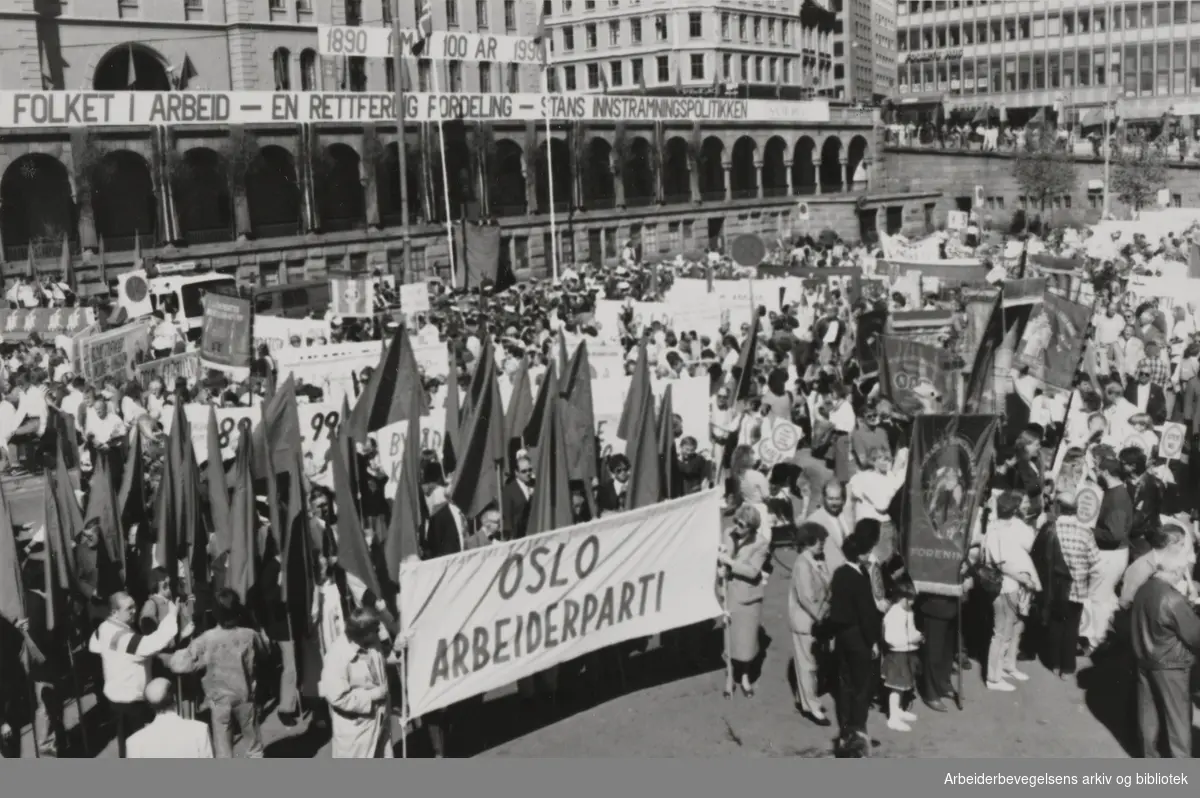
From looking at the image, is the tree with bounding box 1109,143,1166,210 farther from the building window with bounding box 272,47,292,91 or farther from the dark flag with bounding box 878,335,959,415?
the dark flag with bounding box 878,335,959,415

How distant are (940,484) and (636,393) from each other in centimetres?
391

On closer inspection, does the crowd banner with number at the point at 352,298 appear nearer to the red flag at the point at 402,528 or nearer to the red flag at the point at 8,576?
the red flag at the point at 402,528

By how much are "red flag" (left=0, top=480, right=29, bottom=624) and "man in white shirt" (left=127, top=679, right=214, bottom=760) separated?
211 cm

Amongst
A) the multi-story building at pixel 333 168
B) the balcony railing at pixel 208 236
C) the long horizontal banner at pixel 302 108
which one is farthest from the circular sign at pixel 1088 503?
the balcony railing at pixel 208 236

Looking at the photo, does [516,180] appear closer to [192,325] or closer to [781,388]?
[192,325]

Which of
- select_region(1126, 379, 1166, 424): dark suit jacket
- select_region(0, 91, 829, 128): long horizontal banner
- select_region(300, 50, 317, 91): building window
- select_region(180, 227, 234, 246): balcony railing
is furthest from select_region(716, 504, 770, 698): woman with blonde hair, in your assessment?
select_region(300, 50, 317, 91): building window

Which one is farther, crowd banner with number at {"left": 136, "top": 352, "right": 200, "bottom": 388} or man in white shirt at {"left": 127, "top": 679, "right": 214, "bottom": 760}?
crowd banner with number at {"left": 136, "top": 352, "right": 200, "bottom": 388}

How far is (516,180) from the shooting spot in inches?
2363

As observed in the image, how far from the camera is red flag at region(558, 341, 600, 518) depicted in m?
12.3

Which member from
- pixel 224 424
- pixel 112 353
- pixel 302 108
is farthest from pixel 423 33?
pixel 224 424

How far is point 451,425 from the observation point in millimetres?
13438

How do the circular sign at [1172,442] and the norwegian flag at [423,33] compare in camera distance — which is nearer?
the circular sign at [1172,442]

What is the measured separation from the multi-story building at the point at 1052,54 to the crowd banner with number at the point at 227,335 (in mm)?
52254

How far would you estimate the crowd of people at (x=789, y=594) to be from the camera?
335 inches
